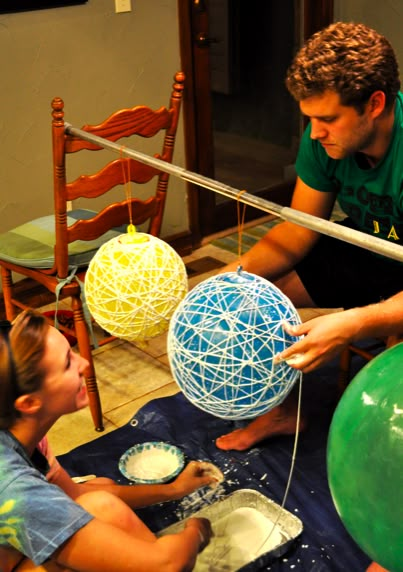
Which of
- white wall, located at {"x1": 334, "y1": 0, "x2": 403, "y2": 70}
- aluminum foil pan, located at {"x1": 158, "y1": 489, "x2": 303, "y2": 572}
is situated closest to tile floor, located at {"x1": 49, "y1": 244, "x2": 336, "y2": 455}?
aluminum foil pan, located at {"x1": 158, "y1": 489, "x2": 303, "y2": 572}

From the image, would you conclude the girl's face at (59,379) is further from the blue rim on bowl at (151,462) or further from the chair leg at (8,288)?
the chair leg at (8,288)

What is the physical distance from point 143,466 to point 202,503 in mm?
237

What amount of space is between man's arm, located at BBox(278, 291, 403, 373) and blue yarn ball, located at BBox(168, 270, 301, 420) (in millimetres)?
28

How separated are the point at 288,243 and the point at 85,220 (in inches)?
23.7

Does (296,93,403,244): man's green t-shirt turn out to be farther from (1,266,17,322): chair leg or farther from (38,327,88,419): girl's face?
(1,266,17,322): chair leg

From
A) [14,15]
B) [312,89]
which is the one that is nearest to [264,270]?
[312,89]

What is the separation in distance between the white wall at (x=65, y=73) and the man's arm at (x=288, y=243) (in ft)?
4.41

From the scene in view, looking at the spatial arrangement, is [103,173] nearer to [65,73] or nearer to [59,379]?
[59,379]

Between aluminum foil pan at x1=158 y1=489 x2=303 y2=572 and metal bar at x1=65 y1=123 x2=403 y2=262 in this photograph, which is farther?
aluminum foil pan at x1=158 y1=489 x2=303 y2=572

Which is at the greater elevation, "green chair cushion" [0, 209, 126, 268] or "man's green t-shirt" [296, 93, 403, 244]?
"man's green t-shirt" [296, 93, 403, 244]

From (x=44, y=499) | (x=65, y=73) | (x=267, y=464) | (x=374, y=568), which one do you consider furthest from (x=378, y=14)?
(x=44, y=499)

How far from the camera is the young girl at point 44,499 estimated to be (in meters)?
1.39

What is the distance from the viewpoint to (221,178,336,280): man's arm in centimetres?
219

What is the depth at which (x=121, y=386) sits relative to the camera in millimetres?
2699
